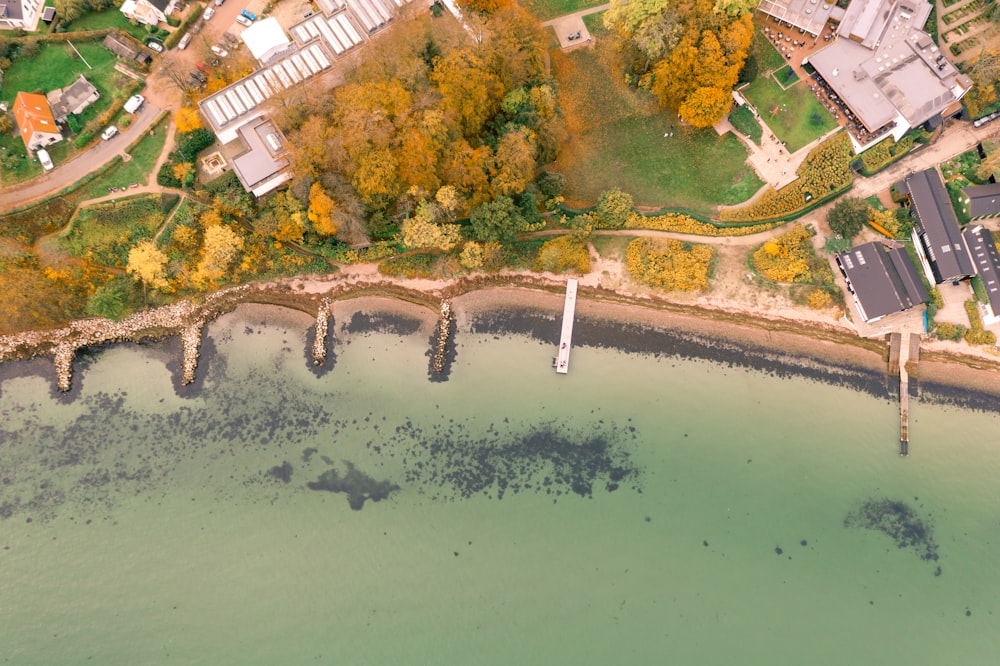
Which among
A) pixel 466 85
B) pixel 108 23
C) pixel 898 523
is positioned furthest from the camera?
pixel 108 23

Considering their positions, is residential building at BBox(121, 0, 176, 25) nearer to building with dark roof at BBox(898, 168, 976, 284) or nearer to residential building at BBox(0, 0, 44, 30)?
residential building at BBox(0, 0, 44, 30)

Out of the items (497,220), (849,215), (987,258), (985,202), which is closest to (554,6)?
(497,220)

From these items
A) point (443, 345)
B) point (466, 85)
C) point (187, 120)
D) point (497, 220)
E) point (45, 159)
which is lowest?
point (443, 345)

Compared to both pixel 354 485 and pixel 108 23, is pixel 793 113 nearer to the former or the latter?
pixel 354 485

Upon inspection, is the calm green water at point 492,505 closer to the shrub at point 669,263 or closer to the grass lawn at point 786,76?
the shrub at point 669,263

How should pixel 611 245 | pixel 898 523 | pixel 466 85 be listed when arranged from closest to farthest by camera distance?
pixel 466 85 < pixel 898 523 < pixel 611 245

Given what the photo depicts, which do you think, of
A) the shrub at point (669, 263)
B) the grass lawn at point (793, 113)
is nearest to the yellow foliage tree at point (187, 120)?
the shrub at point (669, 263)

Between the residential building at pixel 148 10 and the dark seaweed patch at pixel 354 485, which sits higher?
the residential building at pixel 148 10

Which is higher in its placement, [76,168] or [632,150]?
[76,168]
